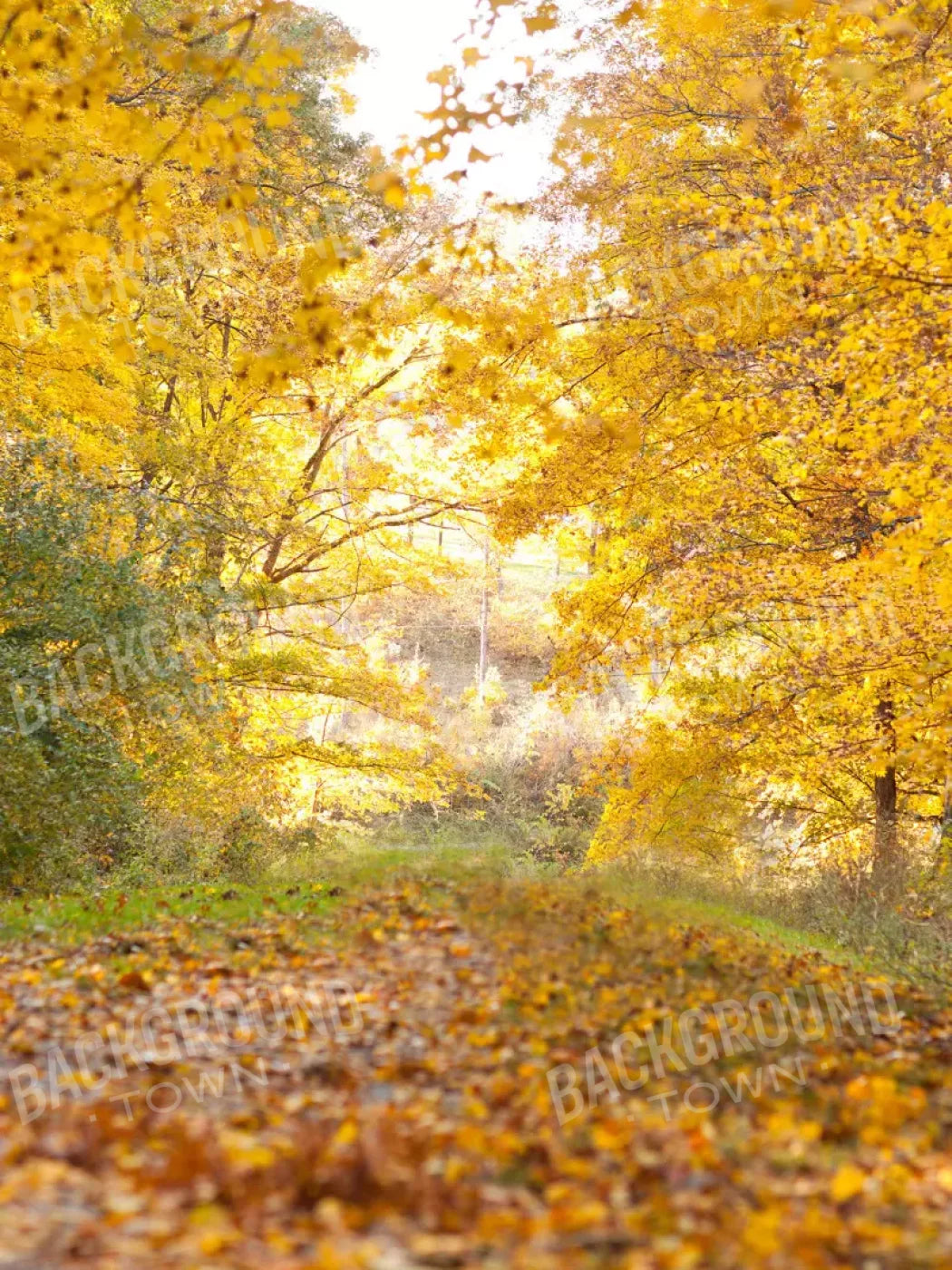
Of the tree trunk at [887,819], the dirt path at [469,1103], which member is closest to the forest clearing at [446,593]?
the dirt path at [469,1103]

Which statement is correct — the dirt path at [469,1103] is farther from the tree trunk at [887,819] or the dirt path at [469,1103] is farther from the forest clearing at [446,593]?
the tree trunk at [887,819]

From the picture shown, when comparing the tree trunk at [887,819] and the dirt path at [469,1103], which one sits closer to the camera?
the dirt path at [469,1103]

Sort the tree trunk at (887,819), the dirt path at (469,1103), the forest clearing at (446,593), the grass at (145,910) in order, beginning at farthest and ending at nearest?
the tree trunk at (887,819), the grass at (145,910), the forest clearing at (446,593), the dirt path at (469,1103)

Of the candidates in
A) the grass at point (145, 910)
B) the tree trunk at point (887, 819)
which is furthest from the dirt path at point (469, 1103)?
the tree trunk at point (887, 819)

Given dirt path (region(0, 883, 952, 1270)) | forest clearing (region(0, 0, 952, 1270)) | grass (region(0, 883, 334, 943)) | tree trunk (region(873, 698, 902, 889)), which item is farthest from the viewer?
tree trunk (region(873, 698, 902, 889))

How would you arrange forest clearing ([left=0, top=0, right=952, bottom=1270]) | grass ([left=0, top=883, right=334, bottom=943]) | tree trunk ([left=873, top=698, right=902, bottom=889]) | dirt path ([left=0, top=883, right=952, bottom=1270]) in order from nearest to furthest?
dirt path ([left=0, top=883, right=952, bottom=1270])
forest clearing ([left=0, top=0, right=952, bottom=1270])
grass ([left=0, top=883, right=334, bottom=943])
tree trunk ([left=873, top=698, right=902, bottom=889])

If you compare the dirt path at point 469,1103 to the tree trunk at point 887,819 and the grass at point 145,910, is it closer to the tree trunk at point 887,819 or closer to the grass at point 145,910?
the grass at point 145,910

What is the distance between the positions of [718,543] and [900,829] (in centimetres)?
429

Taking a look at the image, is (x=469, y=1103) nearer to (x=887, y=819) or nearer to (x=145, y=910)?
(x=145, y=910)

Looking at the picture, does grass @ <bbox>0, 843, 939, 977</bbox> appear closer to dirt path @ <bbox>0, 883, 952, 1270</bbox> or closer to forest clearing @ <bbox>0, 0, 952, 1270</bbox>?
forest clearing @ <bbox>0, 0, 952, 1270</bbox>

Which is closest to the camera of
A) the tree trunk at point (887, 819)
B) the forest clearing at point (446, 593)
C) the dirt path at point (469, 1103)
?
the dirt path at point (469, 1103)

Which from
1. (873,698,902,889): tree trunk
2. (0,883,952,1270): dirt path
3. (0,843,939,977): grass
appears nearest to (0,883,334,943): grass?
(0,843,939,977): grass

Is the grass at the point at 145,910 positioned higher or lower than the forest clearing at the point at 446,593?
lower

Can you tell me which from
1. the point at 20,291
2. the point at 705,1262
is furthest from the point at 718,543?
the point at 705,1262
